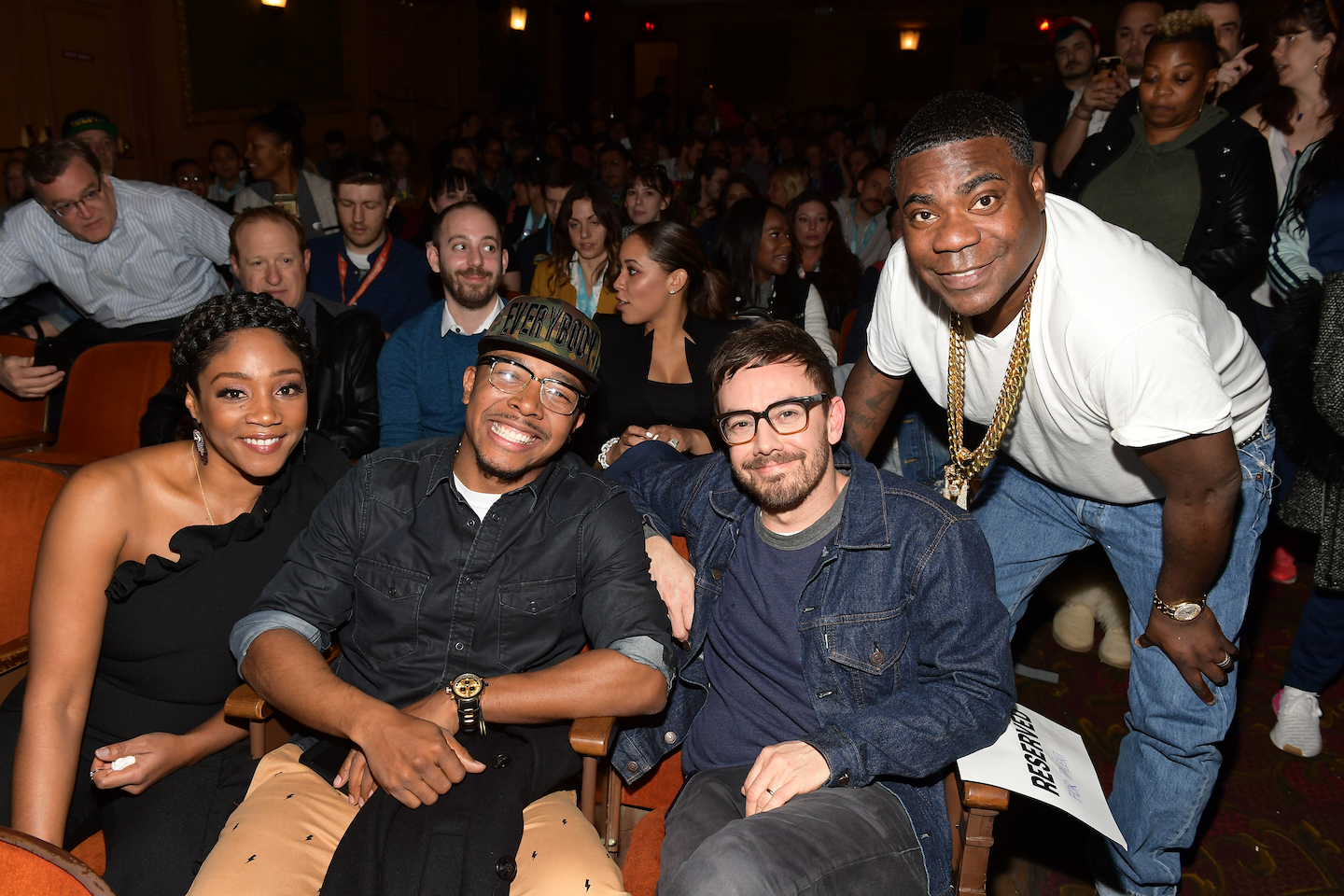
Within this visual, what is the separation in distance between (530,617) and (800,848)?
745 millimetres

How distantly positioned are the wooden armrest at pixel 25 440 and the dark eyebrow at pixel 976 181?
3.53 metres

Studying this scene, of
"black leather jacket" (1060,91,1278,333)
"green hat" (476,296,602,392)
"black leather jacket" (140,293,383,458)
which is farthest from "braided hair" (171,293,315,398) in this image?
"black leather jacket" (1060,91,1278,333)

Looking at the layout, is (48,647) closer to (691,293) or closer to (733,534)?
(733,534)

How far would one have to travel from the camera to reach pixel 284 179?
5387 millimetres

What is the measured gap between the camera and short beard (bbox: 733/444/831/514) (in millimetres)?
1781

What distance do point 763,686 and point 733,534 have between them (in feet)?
1.10

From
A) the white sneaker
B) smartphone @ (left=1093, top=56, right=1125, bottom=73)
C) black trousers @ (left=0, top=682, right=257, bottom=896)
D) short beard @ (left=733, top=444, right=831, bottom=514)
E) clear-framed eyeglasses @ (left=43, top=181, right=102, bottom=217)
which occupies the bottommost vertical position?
the white sneaker

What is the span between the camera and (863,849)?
61.5 inches

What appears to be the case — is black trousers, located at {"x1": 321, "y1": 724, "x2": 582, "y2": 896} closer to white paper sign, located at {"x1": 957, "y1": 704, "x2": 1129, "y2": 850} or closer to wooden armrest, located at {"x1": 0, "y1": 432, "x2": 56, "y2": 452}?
white paper sign, located at {"x1": 957, "y1": 704, "x2": 1129, "y2": 850}

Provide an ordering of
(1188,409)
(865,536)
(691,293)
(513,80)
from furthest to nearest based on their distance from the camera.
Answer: (513,80) → (691,293) → (865,536) → (1188,409)

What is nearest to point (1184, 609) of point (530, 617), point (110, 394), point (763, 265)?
point (530, 617)

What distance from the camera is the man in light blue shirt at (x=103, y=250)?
3469 millimetres

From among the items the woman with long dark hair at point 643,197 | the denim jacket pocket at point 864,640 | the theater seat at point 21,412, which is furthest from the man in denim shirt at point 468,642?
the woman with long dark hair at point 643,197

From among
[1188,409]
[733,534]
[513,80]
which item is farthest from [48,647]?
[513,80]
